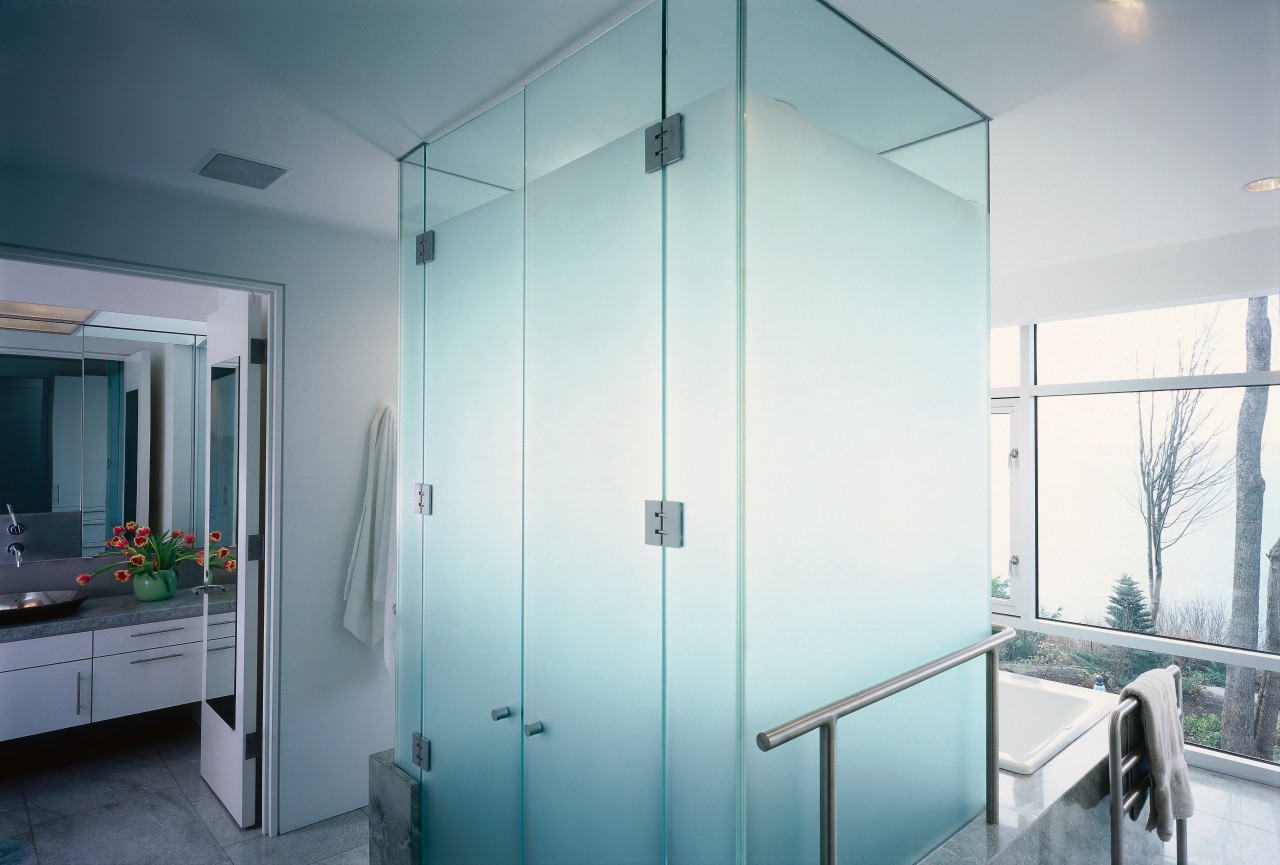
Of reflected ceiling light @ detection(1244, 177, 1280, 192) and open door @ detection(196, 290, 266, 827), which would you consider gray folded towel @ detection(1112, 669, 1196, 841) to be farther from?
open door @ detection(196, 290, 266, 827)

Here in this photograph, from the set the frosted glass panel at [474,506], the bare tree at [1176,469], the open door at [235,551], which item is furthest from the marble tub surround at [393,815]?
the bare tree at [1176,469]

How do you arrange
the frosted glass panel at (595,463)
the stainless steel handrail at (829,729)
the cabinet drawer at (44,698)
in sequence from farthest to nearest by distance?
the cabinet drawer at (44,698) < the frosted glass panel at (595,463) < the stainless steel handrail at (829,729)

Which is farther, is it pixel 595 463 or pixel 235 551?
pixel 235 551

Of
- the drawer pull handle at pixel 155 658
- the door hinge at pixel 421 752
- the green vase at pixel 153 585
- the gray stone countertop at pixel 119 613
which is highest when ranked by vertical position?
the green vase at pixel 153 585

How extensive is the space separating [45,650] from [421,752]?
218 cm

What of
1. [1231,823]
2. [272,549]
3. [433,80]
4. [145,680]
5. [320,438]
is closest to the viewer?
[433,80]

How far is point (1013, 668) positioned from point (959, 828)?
104 inches

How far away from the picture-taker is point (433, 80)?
1.87 meters

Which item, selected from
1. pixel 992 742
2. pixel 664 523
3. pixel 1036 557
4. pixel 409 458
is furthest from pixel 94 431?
pixel 1036 557

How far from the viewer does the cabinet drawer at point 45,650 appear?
315 cm

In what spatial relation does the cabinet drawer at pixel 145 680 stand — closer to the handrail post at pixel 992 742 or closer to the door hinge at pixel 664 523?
the door hinge at pixel 664 523

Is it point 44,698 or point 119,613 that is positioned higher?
point 119,613

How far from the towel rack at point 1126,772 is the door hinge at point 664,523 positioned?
1.59m

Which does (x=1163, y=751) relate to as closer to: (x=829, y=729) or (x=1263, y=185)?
(x=829, y=729)
